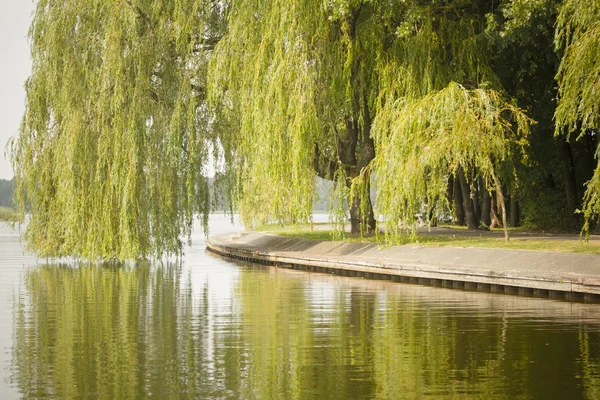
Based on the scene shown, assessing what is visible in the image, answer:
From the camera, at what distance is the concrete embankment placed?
62.5 ft

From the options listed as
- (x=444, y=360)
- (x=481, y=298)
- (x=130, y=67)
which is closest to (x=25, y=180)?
(x=130, y=67)

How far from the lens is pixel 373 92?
26.3 metres

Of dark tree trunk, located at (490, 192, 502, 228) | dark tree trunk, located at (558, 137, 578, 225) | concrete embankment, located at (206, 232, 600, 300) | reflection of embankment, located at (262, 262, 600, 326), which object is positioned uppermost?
dark tree trunk, located at (558, 137, 578, 225)

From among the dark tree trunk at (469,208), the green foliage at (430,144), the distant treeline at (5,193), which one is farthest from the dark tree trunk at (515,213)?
the distant treeline at (5,193)

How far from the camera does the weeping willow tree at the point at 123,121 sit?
2714cm

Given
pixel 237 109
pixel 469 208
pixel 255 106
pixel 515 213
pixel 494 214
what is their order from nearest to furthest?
pixel 255 106 → pixel 237 109 → pixel 469 208 → pixel 494 214 → pixel 515 213

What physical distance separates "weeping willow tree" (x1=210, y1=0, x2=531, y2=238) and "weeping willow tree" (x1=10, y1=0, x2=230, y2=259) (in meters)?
1.45

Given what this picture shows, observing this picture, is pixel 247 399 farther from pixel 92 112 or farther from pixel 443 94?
pixel 92 112

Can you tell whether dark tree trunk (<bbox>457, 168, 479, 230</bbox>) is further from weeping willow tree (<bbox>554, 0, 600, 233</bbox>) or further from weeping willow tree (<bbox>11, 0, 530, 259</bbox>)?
weeping willow tree (<bbox>554, 0, 600, 233</bbox>)

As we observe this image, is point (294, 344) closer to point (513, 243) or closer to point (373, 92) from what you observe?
point (513, 243)

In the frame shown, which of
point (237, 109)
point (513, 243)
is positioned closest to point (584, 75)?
point (513, 243)

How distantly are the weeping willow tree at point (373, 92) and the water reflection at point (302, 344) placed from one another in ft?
15.0

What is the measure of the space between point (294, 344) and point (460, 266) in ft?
34.3

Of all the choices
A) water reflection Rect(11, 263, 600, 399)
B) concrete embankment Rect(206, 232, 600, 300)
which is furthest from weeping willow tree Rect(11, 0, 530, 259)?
water reflection Rect(11, 263, 600, 399)
